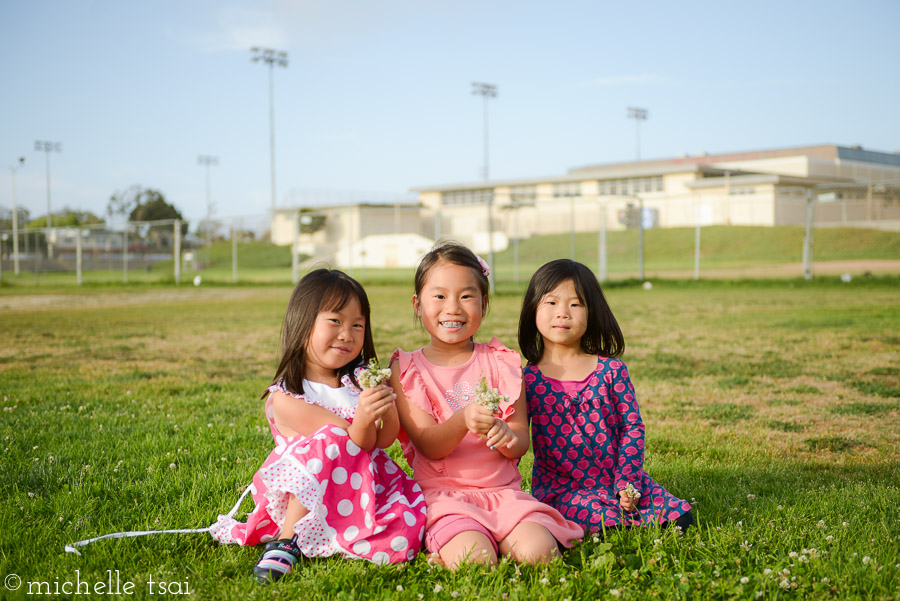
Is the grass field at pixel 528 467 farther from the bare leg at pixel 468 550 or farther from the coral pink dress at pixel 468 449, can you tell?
the coral pink dress at pixel 468 449

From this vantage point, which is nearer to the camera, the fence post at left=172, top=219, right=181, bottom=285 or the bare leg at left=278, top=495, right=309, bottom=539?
A: the bare leg at left=278, top=495, right=309, bottom=539

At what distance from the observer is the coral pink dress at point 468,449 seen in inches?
101

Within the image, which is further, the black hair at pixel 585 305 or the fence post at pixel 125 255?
the fence post at pixel 125 255

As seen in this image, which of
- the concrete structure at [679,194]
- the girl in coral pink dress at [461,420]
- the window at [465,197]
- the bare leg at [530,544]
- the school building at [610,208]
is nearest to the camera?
the bare leg at [530,544]

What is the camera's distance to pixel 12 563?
7.66 ft

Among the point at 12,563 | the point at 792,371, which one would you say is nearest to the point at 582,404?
the point at 12,563

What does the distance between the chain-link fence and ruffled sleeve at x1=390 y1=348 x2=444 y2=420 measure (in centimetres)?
1650

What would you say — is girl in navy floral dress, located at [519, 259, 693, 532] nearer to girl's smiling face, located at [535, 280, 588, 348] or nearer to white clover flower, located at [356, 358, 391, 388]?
girl's smiling face, located at [535, 280, 588, 348]

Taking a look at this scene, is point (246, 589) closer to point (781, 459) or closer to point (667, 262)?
point (781, 459)

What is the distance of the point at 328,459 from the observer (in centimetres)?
244

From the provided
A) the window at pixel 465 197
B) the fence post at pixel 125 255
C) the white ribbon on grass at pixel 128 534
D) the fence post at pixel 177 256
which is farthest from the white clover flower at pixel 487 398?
the window at pixel 465 197

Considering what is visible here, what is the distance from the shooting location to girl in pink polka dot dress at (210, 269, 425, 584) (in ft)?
7.93

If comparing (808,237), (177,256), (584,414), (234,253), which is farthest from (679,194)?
(584,414)

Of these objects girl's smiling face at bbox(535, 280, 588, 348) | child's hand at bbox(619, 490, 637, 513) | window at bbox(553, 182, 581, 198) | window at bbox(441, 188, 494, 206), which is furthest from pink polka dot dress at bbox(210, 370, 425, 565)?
window at bbox(441, 188, 494, 206)
